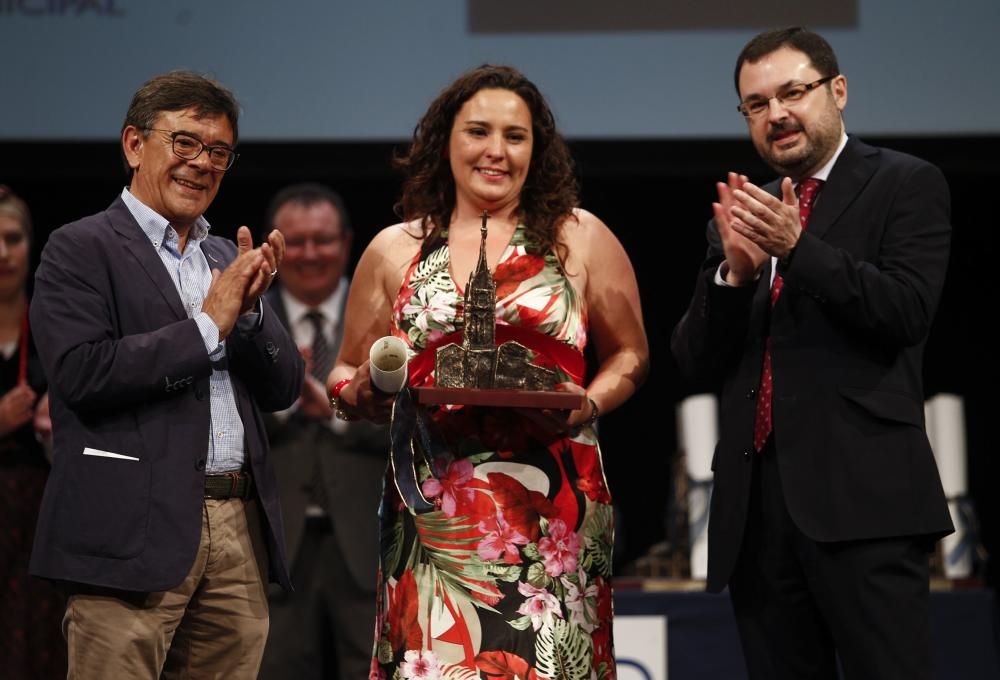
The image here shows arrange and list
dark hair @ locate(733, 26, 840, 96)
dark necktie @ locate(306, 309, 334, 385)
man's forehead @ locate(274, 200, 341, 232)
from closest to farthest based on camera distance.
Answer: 1. dark hair @ locate(733, 26, 840, 96)
2. dark necktie @ locate(306, 309, 334, 385)
3. man's forehead @ locate(274, 200, 341, 232)

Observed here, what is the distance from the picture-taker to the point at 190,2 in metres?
4.55

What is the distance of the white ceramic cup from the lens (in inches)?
92.7

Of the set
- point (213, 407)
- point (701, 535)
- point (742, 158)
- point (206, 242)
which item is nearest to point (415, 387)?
point (213, 407)

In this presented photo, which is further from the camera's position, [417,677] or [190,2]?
[190,2]

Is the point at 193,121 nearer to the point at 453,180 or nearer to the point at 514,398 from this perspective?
the point at 453,180

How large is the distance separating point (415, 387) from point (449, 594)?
414 mm

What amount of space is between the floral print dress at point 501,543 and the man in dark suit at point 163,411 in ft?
0.87

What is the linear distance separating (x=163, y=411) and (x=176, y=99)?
0.61 metres

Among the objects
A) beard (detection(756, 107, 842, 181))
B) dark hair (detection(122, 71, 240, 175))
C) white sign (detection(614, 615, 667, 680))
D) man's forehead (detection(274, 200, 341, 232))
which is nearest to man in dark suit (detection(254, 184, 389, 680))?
man's forehead (detection(274, 200, 341, 232))

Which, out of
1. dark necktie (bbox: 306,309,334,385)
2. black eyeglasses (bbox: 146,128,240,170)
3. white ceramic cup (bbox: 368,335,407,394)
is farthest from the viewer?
dark necktie (bbox: 306,309,334,385)

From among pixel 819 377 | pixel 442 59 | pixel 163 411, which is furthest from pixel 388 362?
pixel 442 59

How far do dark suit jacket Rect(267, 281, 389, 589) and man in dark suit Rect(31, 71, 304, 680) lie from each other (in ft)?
3.66

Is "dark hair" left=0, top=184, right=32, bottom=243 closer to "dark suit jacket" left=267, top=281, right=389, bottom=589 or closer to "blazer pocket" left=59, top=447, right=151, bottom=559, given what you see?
"dark suit jacket" left=267, top=281, right=389, bottom=589

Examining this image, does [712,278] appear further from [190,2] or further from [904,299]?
[190,2]
